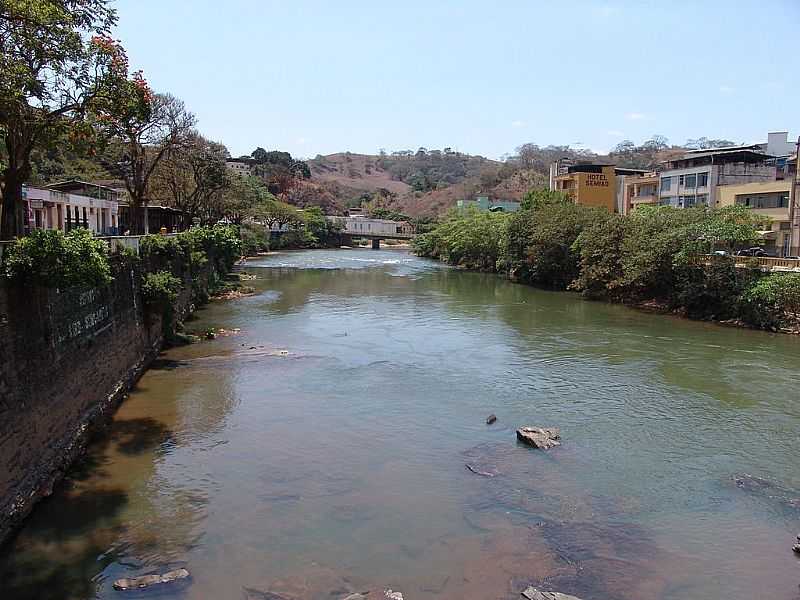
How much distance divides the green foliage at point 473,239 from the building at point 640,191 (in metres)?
10.4

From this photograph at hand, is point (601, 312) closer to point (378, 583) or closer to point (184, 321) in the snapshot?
point (184, 321)

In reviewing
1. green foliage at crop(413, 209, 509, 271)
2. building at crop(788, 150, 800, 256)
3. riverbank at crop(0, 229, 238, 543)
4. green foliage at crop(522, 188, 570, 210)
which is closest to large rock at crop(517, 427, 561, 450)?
riverbank at crop(0, 229, 238, 543)

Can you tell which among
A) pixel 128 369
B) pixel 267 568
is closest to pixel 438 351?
pixel 128 369

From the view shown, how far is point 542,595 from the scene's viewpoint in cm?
922

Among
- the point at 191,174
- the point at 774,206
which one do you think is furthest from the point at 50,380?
the point at 774,206

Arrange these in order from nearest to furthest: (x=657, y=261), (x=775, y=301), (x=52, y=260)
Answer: (x=52, y=260), (x=775, y=301), (x=657, y=261)

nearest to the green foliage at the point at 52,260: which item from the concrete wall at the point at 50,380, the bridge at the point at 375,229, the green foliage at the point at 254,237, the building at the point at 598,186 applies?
the concrete wall at the point at 50,380

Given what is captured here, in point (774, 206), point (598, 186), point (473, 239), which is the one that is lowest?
point (473, 239)

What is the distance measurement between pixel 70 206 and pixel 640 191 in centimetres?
4284

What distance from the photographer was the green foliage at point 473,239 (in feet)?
194

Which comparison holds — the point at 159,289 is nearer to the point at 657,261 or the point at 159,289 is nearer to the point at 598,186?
the point at 657,261

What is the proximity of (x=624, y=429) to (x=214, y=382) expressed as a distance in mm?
11377

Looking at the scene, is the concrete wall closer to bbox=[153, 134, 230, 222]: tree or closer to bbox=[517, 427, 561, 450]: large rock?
bbox=[517, 427, 561, 450]: large rock

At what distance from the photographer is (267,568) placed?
991 cm
